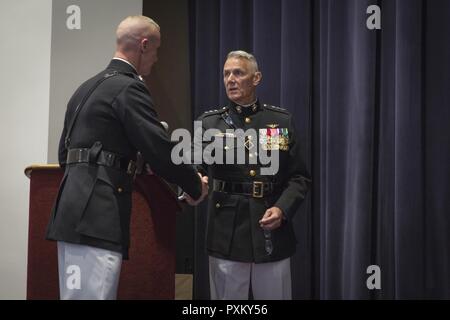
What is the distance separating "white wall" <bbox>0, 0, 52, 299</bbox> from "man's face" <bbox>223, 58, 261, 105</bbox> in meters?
1.75

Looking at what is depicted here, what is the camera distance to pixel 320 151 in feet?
9.96

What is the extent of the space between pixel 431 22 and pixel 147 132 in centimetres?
186

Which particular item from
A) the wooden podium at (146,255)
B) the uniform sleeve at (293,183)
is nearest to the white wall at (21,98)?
the wooden podium at (146,255)

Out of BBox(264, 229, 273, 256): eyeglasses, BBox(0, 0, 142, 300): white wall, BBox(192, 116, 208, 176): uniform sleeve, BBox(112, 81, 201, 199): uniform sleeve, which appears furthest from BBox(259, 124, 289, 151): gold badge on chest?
BBox(0, 0, 142, 300): white wall

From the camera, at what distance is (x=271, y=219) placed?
7.34 ft

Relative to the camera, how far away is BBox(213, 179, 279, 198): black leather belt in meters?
2.35

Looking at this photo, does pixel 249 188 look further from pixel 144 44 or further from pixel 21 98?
pixel 21 98

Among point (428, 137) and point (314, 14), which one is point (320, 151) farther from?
point (314, 14)

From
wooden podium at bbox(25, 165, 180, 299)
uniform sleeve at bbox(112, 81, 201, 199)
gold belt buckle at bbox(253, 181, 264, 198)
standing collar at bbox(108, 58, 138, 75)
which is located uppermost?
standing collar at bbox(108, 58, 138, 75)

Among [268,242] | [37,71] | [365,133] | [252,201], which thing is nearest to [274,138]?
[252,201]

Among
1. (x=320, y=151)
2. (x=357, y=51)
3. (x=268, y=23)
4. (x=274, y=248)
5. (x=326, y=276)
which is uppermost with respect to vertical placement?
(x=268, y=23)

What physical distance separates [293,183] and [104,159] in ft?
3.03

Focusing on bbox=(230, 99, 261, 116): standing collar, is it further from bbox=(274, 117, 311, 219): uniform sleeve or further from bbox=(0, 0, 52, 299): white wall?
bbox=(0, 0, 52, 299): white wall
